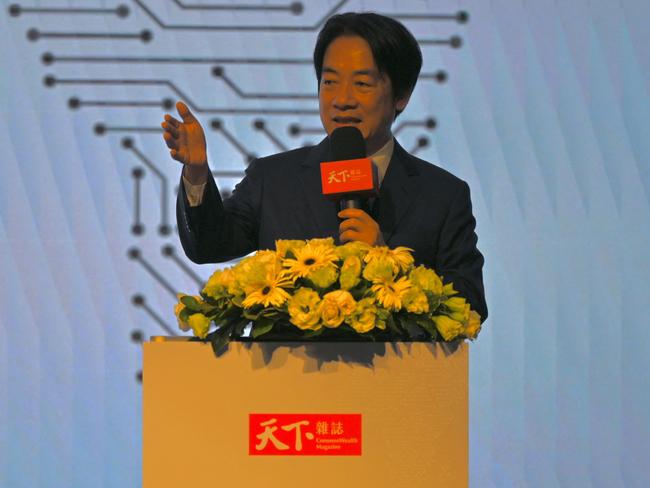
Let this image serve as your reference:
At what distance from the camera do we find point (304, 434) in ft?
4.11

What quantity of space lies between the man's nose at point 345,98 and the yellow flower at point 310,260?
23.7 inches

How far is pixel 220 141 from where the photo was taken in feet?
9.43

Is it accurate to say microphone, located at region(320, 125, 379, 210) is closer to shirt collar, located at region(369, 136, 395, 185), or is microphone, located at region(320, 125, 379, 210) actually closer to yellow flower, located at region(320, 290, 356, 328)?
shirt collar, located at region(369, 136, 395, 185)

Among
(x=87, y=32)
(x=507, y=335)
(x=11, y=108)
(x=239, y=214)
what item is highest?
(x=87, y=32)

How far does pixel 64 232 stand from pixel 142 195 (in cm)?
24

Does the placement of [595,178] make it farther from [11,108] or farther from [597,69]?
[11,108]

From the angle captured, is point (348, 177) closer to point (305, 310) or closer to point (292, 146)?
point (305, 310)

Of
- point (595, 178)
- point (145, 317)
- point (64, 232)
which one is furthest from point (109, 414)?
point (595, 178)

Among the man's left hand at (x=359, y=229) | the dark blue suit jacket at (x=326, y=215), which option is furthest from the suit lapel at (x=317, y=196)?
the man's left hand at (x=359, y=229)

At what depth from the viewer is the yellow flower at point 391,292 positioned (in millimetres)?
1249

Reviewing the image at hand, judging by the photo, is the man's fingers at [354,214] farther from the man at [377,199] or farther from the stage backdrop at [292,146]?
the stage backdrop at [292,146]

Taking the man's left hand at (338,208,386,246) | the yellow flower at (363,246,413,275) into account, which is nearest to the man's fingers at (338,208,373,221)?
the man's left hand at (338,208,386,246)

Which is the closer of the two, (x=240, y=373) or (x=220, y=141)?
(x=240, y=373)

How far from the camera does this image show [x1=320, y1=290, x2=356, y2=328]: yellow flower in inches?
47.9
